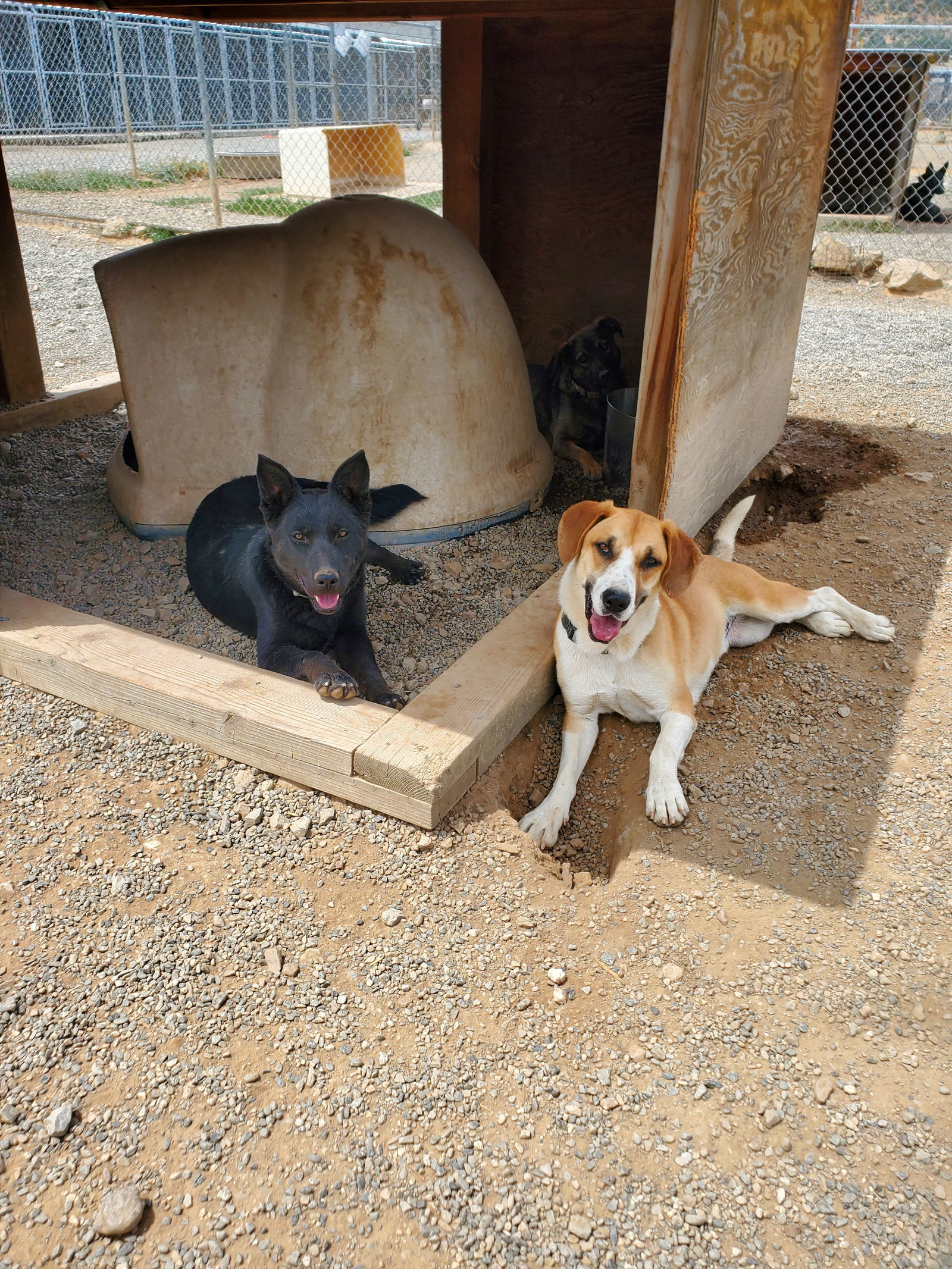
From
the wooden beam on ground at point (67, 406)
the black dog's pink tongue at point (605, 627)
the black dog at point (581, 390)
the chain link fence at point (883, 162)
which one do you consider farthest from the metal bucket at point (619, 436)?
the chain link fence at point (883, 162)

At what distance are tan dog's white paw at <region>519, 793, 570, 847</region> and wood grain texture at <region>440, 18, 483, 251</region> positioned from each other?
4244 mm

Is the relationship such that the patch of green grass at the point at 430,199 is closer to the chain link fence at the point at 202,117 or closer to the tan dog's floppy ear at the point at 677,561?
the chain link fence at the point at 202,117

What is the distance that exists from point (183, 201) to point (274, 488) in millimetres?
14571

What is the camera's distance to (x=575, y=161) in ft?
19.1

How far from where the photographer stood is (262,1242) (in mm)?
1750

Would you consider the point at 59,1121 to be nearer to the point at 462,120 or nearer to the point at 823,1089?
the point at 823,1089

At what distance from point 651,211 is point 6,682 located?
4669 mm

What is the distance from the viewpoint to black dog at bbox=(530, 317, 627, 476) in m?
5.56

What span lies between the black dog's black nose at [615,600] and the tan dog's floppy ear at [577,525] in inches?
10.9

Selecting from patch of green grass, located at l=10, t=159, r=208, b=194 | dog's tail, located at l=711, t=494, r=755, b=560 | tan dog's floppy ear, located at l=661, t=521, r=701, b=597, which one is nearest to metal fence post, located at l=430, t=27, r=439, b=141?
patch of green grass, located at l=10, t=159, r=208, b=194

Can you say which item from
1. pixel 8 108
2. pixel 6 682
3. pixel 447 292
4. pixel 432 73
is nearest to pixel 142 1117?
pixel 6 682

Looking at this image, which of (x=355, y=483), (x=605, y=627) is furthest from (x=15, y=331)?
(x=605, y=627)

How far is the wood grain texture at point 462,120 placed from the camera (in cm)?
568

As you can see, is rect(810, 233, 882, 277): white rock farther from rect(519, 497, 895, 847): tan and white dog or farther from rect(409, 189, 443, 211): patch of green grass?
rect(519, 497, 895, 847): tan and white dog
